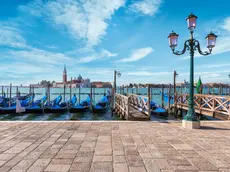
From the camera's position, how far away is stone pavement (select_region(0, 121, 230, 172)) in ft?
9.62

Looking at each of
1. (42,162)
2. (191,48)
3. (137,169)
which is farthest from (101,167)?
(191,48)

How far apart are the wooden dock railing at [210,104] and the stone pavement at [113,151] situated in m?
4.88

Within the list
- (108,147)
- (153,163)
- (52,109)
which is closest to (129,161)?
(153,163)

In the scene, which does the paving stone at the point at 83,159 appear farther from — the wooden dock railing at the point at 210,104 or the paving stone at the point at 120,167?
the wooden dock railing at the point at 210,104

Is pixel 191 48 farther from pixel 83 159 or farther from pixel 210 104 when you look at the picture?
pixel 210 104

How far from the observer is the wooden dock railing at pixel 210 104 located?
31.1ft

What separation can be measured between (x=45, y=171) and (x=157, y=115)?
13.0m

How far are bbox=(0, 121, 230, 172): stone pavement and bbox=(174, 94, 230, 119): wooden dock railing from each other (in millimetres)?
4881

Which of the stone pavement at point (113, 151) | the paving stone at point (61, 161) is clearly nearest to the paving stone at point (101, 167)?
the stone pavement at point (113, 151)

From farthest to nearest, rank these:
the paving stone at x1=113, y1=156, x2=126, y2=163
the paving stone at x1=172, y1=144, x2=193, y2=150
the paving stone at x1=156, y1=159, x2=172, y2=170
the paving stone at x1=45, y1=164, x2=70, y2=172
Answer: the paving stone at x1=172, y1=144, x2=193, y2=150
the paving stone at x1=113, y1=156, x2=126, y2=163
the paving stone at x1=156, y1=159, x2=172, y2=170
the paving stone at x1=45, y1=164, x2=70, y2=172

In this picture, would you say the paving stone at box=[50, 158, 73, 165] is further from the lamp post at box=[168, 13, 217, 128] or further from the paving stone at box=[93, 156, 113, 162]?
the lamp post at box=[168, 13, 217, 128]

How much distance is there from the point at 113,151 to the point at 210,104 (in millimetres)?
12093

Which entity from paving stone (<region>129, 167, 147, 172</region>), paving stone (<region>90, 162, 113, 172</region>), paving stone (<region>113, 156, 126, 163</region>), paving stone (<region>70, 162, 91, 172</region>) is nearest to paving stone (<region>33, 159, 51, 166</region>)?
paving stone (<region>70, 162, 91, 172</region>)

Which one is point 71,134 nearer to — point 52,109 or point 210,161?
point 210,161
